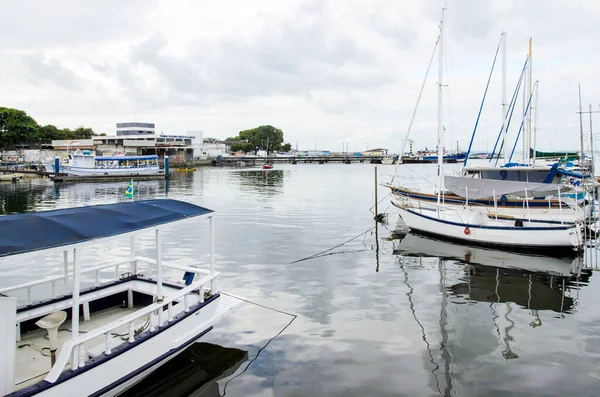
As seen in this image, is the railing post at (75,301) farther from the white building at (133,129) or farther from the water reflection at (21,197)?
the white building at (133,129)

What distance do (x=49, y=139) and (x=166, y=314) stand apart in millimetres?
137745

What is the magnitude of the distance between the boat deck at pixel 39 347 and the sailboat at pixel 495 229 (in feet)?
59.1

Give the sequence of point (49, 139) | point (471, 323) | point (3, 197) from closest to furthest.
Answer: point (471, 323)
point (3, 197)
point (49, 139)

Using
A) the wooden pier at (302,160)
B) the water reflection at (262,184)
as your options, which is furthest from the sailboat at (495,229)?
the wooden pier at (302,160)

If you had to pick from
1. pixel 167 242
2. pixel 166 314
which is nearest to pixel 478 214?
pixel 167 242

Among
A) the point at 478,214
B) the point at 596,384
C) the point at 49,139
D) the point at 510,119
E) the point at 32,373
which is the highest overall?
the point at 49,139

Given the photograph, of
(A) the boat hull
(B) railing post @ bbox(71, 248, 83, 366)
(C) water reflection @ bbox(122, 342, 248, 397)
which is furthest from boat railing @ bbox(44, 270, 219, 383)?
(A) the boat hull

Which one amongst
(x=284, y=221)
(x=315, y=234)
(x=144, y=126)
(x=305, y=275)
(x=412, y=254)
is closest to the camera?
(x=305, y=275)

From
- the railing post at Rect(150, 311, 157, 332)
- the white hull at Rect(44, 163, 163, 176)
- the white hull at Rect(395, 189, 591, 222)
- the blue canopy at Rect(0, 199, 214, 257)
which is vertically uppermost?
the white hull at Rect(44, 163, 163, 176)

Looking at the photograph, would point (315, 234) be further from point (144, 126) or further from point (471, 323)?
point (144, 126)

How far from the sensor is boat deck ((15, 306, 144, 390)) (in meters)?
7.42

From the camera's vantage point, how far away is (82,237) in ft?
24.3

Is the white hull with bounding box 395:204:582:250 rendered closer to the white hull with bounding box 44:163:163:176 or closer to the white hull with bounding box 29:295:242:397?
the white hull with bounding box 29:295:242:397

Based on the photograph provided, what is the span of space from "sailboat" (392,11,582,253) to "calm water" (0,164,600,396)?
984 mm
